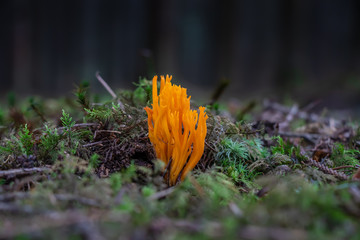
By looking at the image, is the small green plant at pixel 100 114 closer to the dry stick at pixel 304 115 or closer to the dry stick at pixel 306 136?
the dry stick at pixel 306 136

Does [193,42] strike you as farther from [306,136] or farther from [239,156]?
[239,156]

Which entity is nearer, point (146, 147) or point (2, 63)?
point (146, 147)

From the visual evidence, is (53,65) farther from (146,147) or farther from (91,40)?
(146,147)

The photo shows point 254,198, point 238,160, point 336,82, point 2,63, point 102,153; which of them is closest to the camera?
point 254,198

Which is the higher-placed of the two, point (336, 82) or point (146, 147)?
point (336, 82)

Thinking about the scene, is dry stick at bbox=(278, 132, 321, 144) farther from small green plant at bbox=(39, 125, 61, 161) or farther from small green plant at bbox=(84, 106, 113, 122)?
small green plant at bbox=(39, 125, 61, 161)

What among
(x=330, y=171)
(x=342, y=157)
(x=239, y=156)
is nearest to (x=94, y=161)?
(x=239, y=156)

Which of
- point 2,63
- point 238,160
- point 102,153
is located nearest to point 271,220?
point 238,160

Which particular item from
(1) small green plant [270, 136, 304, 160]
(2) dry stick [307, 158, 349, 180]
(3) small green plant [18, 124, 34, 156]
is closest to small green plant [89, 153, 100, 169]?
(3) small green plant [18, 124, 34, 156]
